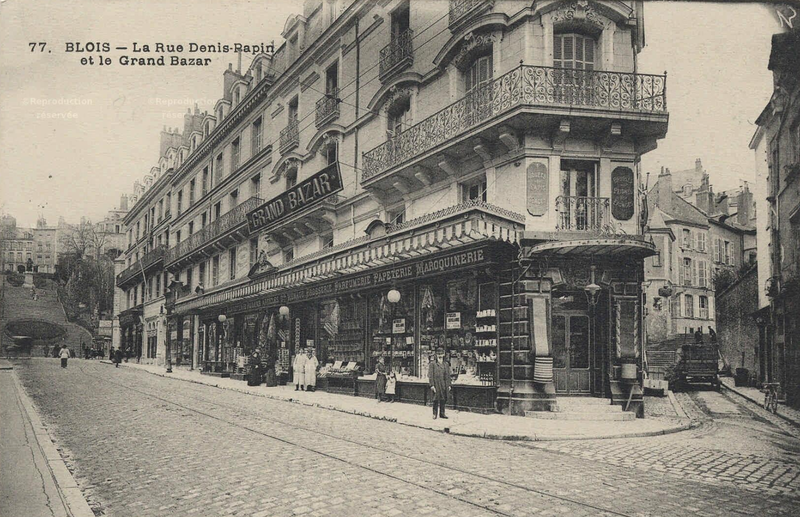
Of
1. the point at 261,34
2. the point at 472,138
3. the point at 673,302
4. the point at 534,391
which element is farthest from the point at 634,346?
the point at 673,302

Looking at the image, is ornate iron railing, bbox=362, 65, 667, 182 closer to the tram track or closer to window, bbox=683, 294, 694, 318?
the tram track

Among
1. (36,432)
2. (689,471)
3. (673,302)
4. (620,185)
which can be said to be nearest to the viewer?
(689,471)

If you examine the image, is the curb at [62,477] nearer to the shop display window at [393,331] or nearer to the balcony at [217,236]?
the shop display window at [393,331]

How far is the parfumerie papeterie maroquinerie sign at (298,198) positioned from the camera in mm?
18953

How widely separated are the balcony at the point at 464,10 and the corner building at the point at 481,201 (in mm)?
47

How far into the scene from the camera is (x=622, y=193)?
13805mm

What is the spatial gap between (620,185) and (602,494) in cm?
922

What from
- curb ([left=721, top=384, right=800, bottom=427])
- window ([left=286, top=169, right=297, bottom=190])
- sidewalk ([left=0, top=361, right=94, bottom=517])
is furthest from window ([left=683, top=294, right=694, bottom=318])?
sidewalk ([left=0, top=361, right=94, bottom=517])

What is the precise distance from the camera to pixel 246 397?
17281 millimetres

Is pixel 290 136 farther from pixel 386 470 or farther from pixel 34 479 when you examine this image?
pixel 34 479

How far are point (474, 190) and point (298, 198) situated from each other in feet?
25.6

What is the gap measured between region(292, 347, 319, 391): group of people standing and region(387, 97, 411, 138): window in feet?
24.4

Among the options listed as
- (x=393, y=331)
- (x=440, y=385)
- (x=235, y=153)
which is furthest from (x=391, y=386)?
(x=235, y=153)

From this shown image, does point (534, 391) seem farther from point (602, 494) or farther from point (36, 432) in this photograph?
point (36, 432)
